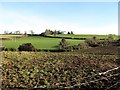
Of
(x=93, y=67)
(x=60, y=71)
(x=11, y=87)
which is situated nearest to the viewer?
(x=11, y=87)

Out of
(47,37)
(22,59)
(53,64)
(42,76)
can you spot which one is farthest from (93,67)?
(47,37)

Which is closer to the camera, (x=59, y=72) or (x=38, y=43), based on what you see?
(x=59, y=72)

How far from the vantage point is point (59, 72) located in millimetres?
13078

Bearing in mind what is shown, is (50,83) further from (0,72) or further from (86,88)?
(0,72)

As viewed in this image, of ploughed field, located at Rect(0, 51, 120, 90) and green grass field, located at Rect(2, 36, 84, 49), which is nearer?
ploughed field, located at Rect(0, 51, 120, 90)

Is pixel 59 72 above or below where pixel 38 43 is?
below

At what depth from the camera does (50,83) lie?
1134cm

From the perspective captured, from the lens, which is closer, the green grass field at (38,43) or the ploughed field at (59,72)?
the ploughed field at (59,72)

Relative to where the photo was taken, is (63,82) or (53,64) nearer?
(63,82)

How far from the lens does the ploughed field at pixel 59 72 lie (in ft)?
36.7

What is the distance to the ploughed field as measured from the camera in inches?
441

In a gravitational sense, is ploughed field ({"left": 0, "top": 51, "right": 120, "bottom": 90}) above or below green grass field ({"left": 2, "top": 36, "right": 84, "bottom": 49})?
below

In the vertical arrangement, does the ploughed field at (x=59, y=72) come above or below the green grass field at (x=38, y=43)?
below

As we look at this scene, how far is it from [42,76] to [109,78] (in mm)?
3218
